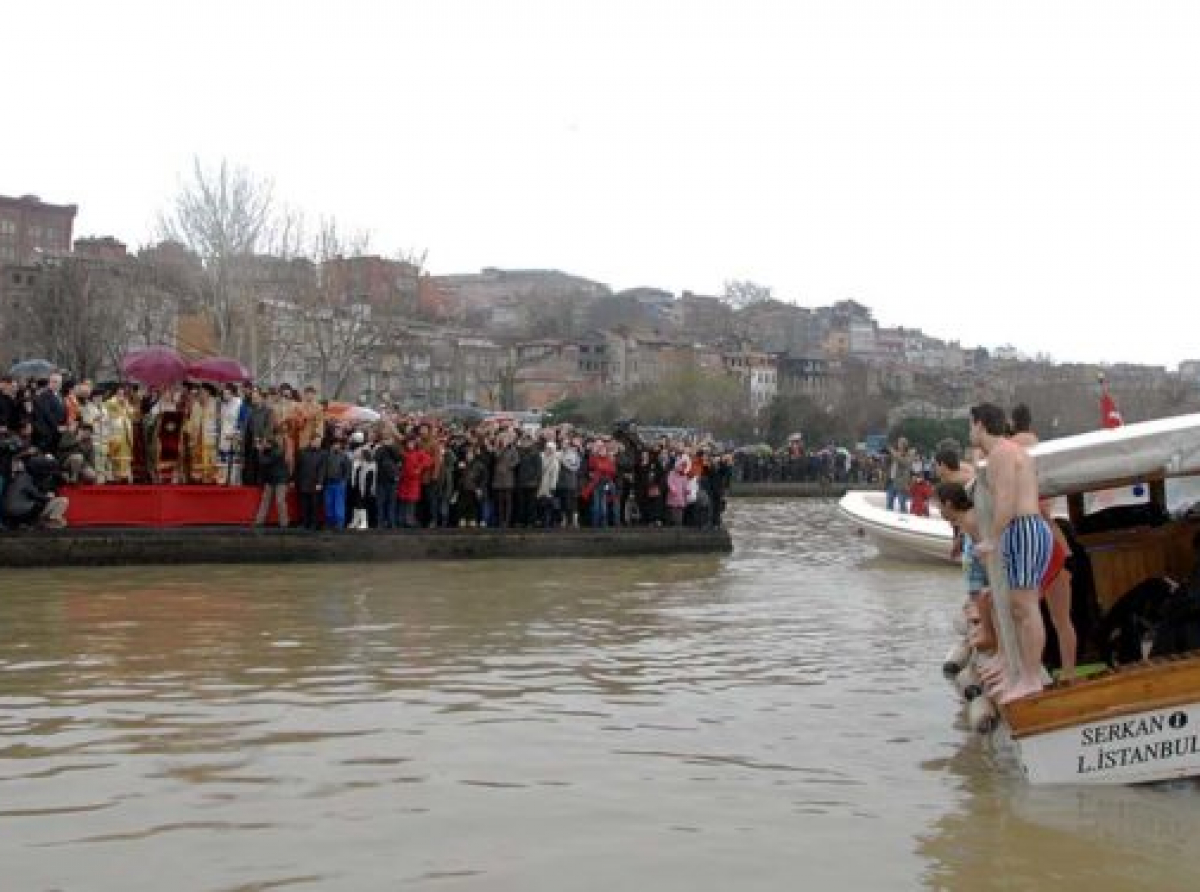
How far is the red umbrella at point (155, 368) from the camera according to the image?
74.0 feet

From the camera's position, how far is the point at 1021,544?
28.0 feet

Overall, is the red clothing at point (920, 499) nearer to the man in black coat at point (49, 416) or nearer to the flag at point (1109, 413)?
the man in black coat at point (49, 416)

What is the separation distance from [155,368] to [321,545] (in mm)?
3779

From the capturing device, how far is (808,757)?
29.9ft

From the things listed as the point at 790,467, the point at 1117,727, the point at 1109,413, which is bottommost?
the point at 1117,727

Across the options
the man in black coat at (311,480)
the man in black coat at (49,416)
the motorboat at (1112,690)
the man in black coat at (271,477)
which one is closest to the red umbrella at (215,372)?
the man in black coat at (271,477)

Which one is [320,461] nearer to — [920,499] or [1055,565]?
[920,499]

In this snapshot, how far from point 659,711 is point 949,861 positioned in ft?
12.1

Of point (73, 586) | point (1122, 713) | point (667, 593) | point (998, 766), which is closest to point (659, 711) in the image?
point (998, 766)

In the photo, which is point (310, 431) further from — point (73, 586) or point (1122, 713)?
point (1122, 713)

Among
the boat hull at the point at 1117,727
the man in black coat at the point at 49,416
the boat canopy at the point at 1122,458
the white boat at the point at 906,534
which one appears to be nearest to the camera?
the boat hull at the point at 1117,727

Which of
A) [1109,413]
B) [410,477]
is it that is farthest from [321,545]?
[1109,413]

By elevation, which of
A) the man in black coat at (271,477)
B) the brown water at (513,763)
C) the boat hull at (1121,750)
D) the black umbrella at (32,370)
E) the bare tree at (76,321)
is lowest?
the brown water at (513,763)

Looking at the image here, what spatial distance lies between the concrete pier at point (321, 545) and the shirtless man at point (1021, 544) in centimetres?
1468
